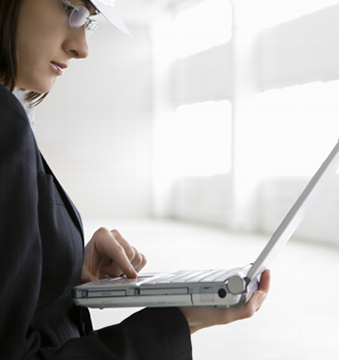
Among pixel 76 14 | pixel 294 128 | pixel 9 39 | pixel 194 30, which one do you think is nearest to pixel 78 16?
pixel 76 14

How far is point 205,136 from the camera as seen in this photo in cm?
778

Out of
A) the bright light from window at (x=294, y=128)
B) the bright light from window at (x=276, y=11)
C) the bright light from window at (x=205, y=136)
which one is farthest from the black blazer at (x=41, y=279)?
the bright light from window at (x=205, y=136)

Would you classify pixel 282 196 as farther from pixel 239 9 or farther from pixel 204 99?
pixel 239 9

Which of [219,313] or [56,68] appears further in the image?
[56,68]

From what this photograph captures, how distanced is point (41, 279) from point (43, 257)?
0.03 meters

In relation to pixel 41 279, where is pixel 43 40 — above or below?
above

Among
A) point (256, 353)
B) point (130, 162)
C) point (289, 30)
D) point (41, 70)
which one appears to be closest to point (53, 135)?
point (130, 162)

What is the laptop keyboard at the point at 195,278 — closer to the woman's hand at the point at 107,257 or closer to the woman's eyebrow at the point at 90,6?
the woman's hand at the point at 107,257

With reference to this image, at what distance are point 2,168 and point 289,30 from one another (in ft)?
20.5

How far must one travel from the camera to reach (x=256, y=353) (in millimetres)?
2320

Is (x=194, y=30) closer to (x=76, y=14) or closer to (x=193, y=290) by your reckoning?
(x=76, y=14)

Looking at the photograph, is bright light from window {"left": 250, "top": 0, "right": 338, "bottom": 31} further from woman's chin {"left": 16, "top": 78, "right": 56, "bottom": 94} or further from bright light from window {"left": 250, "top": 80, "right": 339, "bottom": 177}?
woman's chin {"left": 16, "top": 78, "right": 56, "bottom": 94}

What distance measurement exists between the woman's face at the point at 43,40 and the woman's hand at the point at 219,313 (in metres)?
0.50

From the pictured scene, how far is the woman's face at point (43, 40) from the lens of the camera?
775 mm
